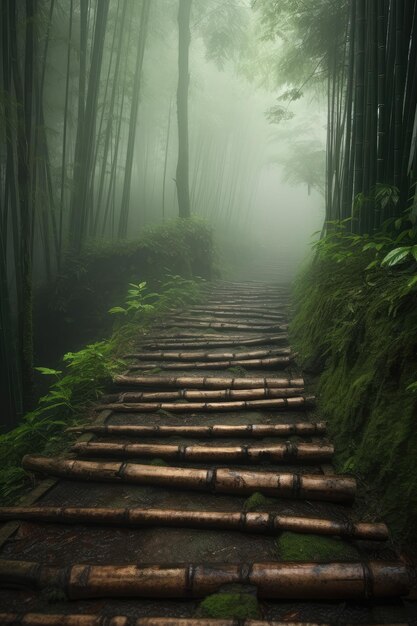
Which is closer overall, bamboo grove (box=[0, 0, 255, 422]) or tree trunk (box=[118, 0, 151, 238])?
bamboo grove (box=[0, 0, 255, 422])

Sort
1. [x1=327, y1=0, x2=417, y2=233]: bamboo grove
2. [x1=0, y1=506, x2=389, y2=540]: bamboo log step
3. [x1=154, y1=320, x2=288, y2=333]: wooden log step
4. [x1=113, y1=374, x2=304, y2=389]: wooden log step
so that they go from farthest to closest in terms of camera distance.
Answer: [x1=154, y1=320, x2=288, y2=333]: wooden log step → [x1=113, y1=374, x2=304, y2=389]: wooden log step → [x1=327, y1=0, x2=417, y2=233]: bamboo grove → [x1=0, y1=506, x2=389, y2=540]: bamboo log step

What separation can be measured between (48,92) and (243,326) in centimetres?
776

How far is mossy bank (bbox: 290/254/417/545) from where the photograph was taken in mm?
1522

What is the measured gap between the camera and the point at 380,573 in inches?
49.1

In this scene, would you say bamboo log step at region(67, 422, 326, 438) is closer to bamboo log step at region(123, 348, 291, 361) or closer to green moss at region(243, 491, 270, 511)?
green moss at region(243, 491, 270, 511)

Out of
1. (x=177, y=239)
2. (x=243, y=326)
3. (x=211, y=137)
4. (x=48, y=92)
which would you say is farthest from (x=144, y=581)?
(x=211, y=137)

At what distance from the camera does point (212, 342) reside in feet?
13.4

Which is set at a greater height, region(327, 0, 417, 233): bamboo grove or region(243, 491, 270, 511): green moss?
region(327, 0, 417, 233): bamboo grove

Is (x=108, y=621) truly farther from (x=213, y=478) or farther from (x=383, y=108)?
(x=383, y=108)

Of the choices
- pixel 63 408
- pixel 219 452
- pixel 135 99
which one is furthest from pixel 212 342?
pixel 135 99

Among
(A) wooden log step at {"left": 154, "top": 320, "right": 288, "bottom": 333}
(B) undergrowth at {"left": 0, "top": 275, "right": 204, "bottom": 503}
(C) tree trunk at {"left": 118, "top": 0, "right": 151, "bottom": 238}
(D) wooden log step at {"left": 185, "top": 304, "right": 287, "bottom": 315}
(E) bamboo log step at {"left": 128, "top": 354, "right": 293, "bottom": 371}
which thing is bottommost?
(B) undergrowth at {"left": 0, "top": 275, "right": 204, "bottom": 503}

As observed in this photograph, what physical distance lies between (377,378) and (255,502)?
929mm

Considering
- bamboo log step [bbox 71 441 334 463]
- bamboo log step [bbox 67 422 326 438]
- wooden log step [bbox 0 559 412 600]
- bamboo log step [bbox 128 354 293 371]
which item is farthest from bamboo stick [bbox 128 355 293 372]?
wooden log step [bbox 0 559 412 600]

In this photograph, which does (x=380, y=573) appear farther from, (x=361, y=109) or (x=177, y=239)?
(x=177, y=239)
